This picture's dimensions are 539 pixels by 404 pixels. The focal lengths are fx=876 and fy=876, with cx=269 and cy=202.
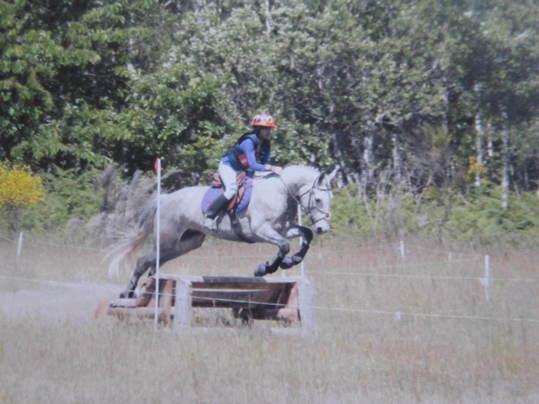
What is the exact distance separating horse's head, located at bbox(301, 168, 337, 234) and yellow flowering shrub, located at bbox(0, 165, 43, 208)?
41.2 feet

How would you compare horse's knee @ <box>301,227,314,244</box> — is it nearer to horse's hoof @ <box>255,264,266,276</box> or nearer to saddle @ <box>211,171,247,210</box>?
horse's hoof @ <box>255,264,266,276</box>

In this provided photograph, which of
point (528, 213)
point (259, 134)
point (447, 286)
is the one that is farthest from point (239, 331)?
point (528, 213)

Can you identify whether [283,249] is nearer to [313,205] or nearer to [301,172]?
[313,205]

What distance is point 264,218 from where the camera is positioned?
1134 cm

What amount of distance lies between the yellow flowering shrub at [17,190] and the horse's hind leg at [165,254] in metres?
10.2

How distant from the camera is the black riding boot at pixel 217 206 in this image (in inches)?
454

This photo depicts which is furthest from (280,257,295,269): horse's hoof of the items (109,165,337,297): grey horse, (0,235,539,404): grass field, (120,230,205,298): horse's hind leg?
(120,230,205,298): horse's hind leg

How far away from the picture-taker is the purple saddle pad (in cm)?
1156

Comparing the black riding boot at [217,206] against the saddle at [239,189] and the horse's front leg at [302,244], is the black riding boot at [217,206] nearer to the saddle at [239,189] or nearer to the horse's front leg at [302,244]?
the saddle at [239,189]

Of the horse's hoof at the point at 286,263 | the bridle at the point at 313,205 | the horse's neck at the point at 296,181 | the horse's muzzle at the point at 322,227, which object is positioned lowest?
the horse's hoof at the point at 286,263

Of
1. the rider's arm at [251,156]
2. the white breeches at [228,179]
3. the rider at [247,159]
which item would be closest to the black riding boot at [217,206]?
the rider at [247,159]

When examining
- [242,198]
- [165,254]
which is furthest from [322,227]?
[165,254]

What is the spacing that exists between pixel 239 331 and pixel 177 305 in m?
0.84

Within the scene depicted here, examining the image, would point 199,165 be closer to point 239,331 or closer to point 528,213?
point 528,213
